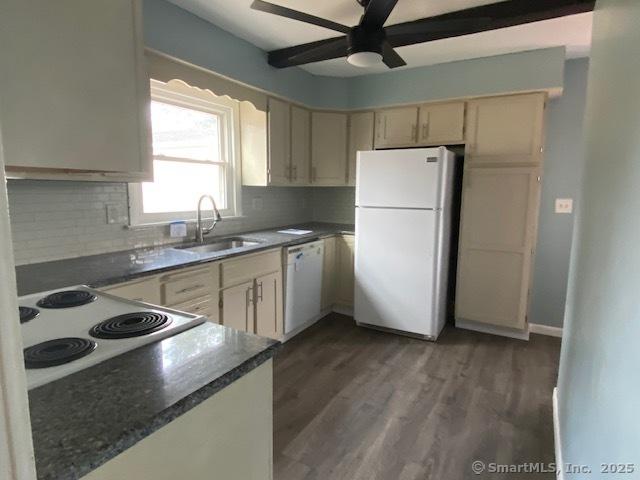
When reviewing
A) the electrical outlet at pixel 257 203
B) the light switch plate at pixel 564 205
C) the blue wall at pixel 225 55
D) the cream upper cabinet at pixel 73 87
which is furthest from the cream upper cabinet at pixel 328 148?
the cream upper cabinet at pixel 73 87

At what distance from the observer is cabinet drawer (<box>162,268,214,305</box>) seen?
6.70 ft

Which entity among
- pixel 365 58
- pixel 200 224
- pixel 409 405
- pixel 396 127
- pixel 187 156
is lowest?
pixel 409 405

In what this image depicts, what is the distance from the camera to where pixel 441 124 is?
3340 millimetres

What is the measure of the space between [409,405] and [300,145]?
99.6 inches

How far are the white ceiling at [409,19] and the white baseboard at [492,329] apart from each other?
7.77ft

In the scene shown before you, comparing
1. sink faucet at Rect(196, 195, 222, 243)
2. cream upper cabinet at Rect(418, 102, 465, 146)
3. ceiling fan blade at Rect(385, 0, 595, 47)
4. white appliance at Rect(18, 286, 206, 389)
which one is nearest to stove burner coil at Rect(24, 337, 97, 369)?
white appliance at Rect(18, 286, 206, 389)

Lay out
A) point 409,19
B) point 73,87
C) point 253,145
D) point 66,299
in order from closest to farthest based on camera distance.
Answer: point 73,87 → point 66,299 → point 409,19 → point 253,145

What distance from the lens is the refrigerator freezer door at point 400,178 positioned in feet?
9.50

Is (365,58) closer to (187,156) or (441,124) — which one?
(441,124)

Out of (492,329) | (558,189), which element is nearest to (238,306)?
(492,329)

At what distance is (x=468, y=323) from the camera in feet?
11.2

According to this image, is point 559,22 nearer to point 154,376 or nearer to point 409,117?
point 409,117

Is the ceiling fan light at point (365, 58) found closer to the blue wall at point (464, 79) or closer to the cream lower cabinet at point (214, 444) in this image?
the blue wall at point (464, 79)

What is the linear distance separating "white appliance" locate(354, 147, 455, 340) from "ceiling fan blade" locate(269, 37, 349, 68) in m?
0.89
